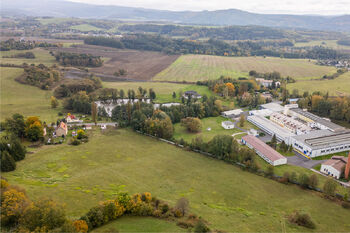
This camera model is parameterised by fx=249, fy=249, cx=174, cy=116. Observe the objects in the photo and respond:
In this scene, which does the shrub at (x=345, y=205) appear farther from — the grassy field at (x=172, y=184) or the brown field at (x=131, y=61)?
the brown field at (x=131, y=61)

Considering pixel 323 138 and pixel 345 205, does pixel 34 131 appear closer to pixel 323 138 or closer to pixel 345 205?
pixel 345 205

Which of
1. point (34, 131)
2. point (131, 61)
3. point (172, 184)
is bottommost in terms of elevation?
point (172, 184)

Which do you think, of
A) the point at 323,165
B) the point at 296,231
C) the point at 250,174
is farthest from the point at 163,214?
the point at 323,165

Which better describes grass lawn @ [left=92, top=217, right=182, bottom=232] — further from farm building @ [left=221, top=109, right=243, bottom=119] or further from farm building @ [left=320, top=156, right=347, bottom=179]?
farm building @ [left=221, top=109, right=243, bottom=119]

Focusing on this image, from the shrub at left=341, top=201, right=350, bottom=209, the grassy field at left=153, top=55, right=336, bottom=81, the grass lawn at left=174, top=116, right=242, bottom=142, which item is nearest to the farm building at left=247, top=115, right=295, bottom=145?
the grass lawn at left=174, top=116, right=242, bottom=142

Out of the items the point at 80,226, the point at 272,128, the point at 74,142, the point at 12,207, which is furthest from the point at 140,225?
the point at 272,128

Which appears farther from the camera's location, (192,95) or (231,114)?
(192,95)
